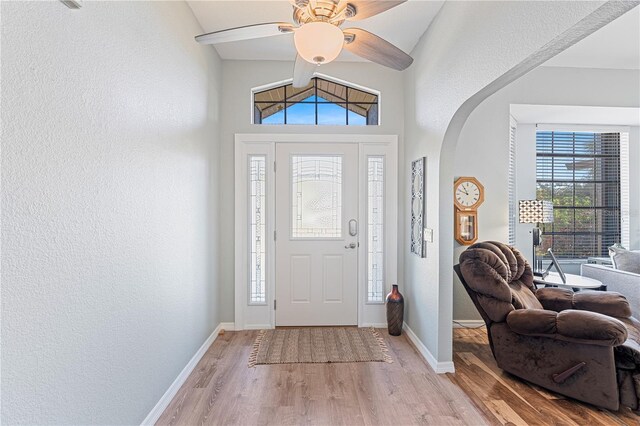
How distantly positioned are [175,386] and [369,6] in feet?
8.76

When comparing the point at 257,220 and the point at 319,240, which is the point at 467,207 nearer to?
the point at 319,240

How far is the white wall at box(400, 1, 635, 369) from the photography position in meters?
1.55

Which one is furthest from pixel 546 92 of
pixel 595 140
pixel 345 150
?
pixel 345 150

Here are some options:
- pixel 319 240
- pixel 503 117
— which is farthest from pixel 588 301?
pixel 319 240

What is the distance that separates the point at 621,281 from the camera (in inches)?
134

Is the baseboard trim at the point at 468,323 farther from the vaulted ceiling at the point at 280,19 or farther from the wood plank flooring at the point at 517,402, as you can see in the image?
the vaulted ceiling at the point at 280,19

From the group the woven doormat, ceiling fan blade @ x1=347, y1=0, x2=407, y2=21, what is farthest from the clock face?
ceiling fan blade @ x1=347, y1=0, x2=407, y2=21

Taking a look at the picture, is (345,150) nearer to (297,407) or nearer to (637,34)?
(297,407)

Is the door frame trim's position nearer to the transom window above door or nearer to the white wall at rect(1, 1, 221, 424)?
the transom window above door

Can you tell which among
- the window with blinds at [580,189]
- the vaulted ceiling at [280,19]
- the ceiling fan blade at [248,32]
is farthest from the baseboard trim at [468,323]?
the ceiling fan blade at [248,32]

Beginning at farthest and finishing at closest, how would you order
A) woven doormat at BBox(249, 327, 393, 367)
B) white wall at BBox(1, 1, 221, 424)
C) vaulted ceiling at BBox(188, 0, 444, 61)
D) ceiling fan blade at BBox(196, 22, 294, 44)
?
woven doormat at BBox(249, 327, 393, 367), vaulted ceiling at BBox(188, 0, 444, 61), ceiling fan blade at BBox(196, 22, 294, 44), white wall at BBox(1, 1, 221, 424)

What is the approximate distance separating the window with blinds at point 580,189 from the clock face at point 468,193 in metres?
1.64

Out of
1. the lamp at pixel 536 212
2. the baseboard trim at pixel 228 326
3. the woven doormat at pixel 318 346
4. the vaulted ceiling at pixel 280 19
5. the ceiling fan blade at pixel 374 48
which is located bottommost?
the woven doormat at pixel 318 346

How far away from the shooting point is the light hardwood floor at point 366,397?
2131mm
